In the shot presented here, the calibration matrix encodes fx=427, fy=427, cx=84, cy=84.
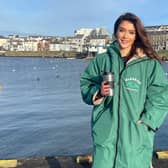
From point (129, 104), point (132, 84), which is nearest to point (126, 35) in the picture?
point (132, 84)

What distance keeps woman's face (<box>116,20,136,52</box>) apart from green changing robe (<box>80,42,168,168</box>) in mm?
155

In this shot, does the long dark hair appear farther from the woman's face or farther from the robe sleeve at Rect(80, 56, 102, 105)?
the robe sleeve at Rect(80, 56, 102, 105)

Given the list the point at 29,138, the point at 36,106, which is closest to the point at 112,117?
the point at 29,138

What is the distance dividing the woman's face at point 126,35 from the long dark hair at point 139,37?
33 mm

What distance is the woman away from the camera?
3.76m

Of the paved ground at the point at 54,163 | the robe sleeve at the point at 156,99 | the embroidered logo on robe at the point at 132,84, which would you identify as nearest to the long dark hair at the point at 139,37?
the robe sleeve at the point at 156,99

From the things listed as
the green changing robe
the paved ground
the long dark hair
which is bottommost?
the paved ground

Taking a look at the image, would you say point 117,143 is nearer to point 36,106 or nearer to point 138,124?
point 138,124

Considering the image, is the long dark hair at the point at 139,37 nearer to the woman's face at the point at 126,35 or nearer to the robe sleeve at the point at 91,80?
the woman's face at the point at 126,35

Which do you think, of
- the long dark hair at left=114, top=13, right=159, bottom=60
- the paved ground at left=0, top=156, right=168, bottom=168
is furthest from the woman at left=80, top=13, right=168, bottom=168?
the paved ground at left=0, top=156, right=168, bottom=168

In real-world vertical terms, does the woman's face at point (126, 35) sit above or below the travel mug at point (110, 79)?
above

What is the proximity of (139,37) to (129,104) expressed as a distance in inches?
25.5

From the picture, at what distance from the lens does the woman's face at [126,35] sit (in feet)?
12.8

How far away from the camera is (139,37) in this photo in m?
3.95
